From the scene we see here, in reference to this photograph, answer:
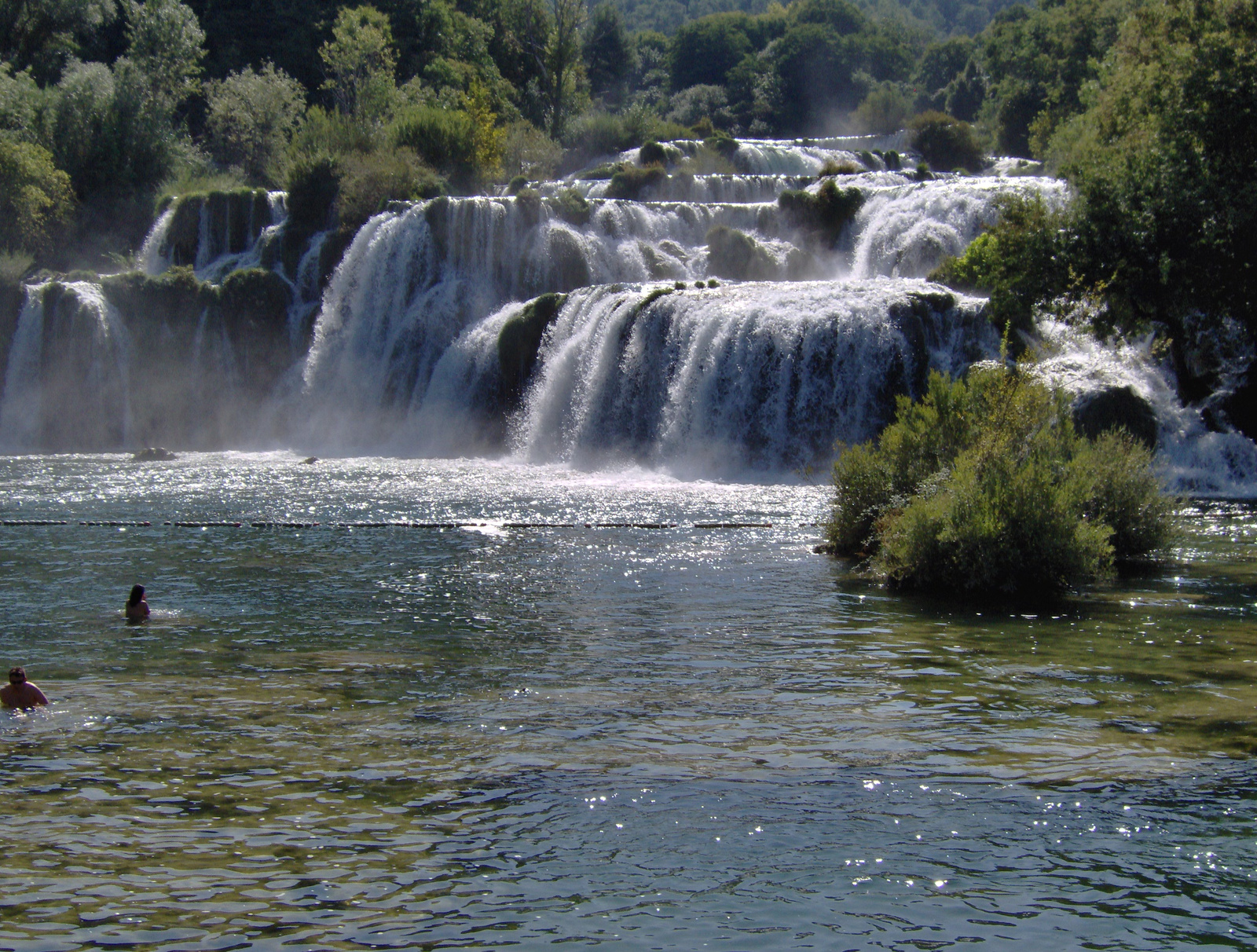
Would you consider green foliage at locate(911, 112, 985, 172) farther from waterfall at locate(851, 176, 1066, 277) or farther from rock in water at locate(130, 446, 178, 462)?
rock in water at locate(130, 446, 178, 462)

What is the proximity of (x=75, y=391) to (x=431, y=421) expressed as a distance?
11.6 meters

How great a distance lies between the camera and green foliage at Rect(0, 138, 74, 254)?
4444cm

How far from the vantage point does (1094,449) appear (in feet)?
58.5

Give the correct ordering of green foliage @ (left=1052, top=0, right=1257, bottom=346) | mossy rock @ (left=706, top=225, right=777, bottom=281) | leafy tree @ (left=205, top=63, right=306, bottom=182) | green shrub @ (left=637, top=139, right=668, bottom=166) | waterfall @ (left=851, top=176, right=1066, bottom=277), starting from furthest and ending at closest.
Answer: leafy tree @ (left=205, top=63, right=306, bottom=182)
green shrub @ (left=637, top=139, right=668, bottom=166)
mossy rock @ (left=706, top=225, right=777, bottom=281)
waterfall @ (left=851, top=176, right=1066, bottom=277)
green foliage @ (left=1052, top=0, right=1257, bottom=346)

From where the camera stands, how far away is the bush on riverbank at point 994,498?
14984mm

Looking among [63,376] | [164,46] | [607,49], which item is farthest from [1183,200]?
[607,49]

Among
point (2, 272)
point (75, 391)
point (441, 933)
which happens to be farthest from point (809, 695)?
point (2, 272)

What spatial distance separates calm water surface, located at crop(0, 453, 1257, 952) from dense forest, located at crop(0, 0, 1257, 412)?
5.43 meters

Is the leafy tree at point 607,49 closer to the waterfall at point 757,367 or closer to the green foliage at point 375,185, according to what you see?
the green foliage at point 375,185

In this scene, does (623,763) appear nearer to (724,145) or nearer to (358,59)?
(724,145)

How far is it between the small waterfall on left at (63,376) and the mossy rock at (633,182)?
17900 mm

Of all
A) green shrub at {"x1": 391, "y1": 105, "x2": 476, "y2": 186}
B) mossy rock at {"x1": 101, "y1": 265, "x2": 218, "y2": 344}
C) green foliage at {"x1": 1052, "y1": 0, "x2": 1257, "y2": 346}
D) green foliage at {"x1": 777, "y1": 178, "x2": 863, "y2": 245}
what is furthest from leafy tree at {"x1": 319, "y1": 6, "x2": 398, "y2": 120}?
green foliage at {"x1": 1052, "y1": 0, "x2": 1257, "y2": 346}

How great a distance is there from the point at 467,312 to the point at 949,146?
93.7 ft

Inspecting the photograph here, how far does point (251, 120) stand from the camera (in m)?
55.8
